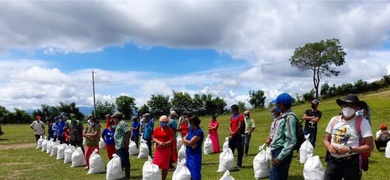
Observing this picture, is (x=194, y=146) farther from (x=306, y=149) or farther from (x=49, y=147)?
(x=49, y=147)

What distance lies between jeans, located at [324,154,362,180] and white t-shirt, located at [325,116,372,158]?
102 millimetres

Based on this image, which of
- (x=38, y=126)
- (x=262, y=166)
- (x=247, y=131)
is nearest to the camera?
(x=262, y=166)

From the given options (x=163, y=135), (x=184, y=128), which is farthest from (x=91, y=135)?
(x=163, y=135)

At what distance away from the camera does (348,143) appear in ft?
15.0

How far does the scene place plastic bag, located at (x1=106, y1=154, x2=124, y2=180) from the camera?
8922mm

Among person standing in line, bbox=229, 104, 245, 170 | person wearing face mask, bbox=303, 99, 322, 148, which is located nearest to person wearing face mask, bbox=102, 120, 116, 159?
person standing in line, bbox=229, 104, 245, 170

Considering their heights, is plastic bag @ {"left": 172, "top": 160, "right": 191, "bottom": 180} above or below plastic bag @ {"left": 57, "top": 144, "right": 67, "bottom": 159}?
above

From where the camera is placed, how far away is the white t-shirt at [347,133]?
14.7 ft

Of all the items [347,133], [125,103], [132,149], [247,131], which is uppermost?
[125,103]

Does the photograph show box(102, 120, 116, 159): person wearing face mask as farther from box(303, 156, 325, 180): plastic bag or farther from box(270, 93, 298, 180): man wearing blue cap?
box(270, 93, 298, 180): man wearing blue cap

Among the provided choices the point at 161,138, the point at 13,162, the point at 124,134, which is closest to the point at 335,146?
the point at 161,138

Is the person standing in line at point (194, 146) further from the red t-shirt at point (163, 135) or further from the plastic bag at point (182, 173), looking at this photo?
the red t-shirt at point (163, 135)

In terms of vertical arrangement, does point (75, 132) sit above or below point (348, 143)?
below

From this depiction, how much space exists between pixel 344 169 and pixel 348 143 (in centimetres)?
33
